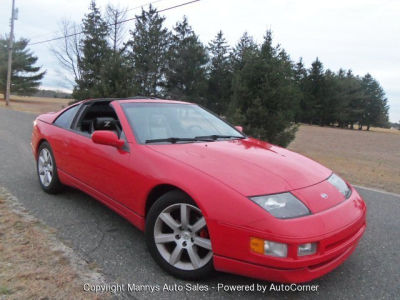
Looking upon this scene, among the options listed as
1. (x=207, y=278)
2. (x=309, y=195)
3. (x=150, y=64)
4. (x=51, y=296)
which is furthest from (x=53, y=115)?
(x=150, y=64)

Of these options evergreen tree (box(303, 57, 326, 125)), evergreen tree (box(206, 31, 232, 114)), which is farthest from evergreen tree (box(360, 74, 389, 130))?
evergreen tree (box(206, 31, 232, 114))

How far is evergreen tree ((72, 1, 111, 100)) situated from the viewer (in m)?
16.3

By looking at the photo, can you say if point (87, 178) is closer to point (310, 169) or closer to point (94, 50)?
point (310, 169)

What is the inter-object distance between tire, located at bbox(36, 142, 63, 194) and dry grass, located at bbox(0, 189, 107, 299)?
98 centimetres

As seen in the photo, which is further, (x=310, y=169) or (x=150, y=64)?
(x=150, y=64)

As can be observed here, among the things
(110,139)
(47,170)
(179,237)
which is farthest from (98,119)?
(179,237)

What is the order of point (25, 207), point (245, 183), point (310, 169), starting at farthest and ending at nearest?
point (25, 207) → point (310, 169) → point (245, 183)

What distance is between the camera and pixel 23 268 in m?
2.39

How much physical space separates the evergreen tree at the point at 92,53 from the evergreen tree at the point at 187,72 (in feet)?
30.3

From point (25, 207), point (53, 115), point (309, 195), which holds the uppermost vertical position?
point (53, 115)

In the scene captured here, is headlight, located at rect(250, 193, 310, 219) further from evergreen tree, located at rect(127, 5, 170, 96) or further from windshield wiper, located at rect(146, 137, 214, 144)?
evergreen tree, located at rect(127, 5, 170, 96)

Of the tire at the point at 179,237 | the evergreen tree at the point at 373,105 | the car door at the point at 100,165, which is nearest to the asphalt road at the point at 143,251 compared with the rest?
the tire at the point at 179,237

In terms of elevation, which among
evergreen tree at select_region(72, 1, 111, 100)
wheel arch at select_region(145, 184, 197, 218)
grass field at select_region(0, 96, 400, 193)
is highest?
evergreen tree at select_region(72, 1, 111, 100)

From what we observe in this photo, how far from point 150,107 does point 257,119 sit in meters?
5.99
